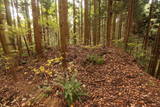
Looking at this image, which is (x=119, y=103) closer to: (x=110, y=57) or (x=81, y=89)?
(x=81, y=89)

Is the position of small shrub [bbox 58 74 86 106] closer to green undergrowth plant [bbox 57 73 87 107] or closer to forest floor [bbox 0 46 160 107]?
green undergrowth plant [bbox 57 73 87 107]

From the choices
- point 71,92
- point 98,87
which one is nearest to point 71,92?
point 71,92

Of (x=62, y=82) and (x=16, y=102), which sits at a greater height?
(x=62, y=82)

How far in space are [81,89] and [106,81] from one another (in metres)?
1.44

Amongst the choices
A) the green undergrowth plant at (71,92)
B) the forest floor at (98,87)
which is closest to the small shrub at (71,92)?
the green undergrowth plant at (71,92)

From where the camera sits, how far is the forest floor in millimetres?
3941

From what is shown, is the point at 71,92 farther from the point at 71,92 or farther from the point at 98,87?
the point at 98,87

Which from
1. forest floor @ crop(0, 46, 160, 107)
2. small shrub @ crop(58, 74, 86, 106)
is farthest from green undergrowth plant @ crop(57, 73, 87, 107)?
forest floor @ crop(0, 46, 160, 107)

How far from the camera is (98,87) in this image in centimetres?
480

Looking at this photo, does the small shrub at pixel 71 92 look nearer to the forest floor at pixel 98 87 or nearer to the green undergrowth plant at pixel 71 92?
the green undergrowth plant at pixel 71 92

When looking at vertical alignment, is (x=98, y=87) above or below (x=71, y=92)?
below

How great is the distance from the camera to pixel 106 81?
5.19m

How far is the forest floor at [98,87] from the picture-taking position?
3.94 m

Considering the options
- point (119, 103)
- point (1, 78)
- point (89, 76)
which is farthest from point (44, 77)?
point (119, 103)
